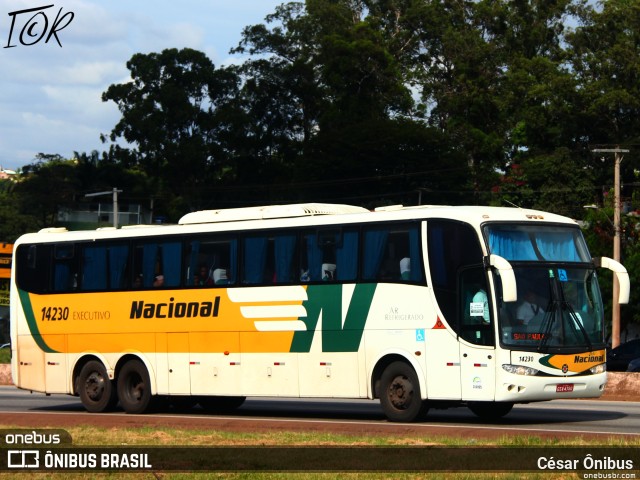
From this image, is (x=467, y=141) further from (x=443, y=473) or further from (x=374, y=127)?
(x=443, y=473)

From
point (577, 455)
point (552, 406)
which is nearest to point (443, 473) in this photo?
point (577, 455)

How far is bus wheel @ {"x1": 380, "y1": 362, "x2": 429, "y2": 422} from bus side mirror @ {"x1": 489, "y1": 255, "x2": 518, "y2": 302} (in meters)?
2.18

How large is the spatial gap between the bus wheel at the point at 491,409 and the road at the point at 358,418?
0.14 metres

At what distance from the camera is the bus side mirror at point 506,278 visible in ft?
59.3

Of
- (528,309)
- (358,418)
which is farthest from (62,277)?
(528,309)

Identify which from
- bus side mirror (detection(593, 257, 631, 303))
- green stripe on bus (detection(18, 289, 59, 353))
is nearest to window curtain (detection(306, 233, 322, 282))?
bus side mirror (detection(593, 257, 631, 303))

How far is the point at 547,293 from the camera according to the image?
19281 millimetres

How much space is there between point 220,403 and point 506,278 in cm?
846

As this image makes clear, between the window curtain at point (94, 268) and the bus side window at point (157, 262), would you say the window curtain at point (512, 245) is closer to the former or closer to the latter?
the bus side window at point (157, 262)

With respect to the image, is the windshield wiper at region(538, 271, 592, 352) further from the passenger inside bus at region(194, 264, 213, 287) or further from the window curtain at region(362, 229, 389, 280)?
the passenger inside bus at region(194, 264, 213, 287)

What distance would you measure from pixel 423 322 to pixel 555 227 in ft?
8.98

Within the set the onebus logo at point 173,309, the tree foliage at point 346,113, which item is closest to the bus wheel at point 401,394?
the onebus logo at point 173,309

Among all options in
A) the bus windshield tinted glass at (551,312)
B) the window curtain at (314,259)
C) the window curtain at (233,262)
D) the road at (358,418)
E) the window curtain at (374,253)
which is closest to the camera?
the road at (358,418)

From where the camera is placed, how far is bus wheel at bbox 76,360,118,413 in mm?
24156
